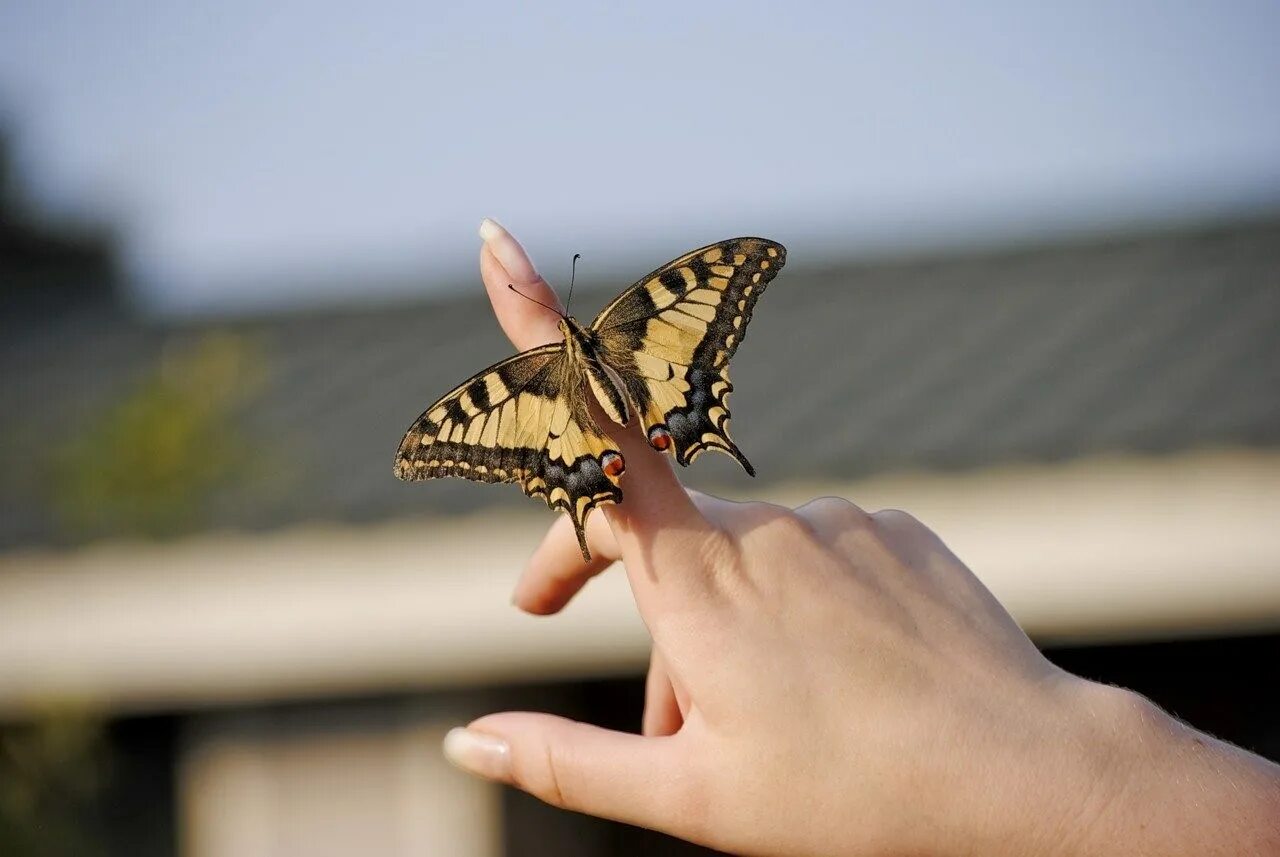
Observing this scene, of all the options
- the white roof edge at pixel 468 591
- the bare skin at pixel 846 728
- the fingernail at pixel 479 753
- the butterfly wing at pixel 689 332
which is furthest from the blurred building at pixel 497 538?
the bare skin at pixel 846 728

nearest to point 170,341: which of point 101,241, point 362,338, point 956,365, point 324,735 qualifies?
point 362,338

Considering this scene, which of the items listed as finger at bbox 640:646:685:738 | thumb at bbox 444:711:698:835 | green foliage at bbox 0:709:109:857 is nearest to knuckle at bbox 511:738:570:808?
thumb at bbox 444:711:698:835

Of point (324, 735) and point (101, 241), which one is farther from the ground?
point (101, 241)

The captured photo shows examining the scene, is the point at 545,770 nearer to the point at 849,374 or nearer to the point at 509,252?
the point at 509,252

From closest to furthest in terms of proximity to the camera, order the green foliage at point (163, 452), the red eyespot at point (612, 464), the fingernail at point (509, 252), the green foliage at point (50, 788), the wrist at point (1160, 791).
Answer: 1. the wrist at point (1160, 791)
2. the red eyespot at point (612, 464)
3. the fingernail at point (509, 252)
4. the green foliage at point (50, 788)
5. the green foliage at point (163, 452)

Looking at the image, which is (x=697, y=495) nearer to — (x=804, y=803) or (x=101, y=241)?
(x=804, y=803)

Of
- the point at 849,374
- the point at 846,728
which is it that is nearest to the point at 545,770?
the point at 846,728

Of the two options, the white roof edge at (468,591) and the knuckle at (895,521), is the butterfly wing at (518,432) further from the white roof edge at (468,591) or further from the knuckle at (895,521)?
the white roof edge at (468,591)
